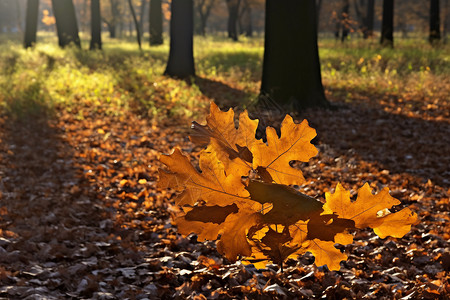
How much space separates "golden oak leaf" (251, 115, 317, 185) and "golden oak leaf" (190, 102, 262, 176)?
0.13 ft

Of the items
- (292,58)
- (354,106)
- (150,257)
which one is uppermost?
(292,58)

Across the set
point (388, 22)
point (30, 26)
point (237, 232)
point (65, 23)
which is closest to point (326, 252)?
point (237, 232)

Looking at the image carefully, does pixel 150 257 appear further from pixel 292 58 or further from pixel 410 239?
pixel 292 58

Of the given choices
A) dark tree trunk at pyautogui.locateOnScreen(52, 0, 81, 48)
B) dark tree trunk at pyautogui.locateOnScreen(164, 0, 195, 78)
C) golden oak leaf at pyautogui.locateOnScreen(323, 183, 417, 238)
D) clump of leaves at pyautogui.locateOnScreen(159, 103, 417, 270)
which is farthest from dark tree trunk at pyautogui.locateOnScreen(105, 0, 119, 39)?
golden oak leaf at pyautogui.locateOnScreen(323, 183, 417, 238)

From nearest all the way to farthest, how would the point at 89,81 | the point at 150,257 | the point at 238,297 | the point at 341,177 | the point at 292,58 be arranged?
1. the point at 238,297
2. the point at 150,257
3. the point at 341,177
4. the point at 292,58
5. the point at 89,81

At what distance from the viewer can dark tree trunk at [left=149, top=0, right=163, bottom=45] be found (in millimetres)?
25312

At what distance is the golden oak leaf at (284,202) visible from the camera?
58.0 inches

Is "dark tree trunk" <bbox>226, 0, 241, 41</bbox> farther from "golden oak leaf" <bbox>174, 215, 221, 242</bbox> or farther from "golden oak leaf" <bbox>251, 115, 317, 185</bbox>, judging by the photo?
"golden oak leaf" <bbox>174, 215, 221, 242</bbox>

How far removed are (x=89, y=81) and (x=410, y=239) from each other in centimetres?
1032

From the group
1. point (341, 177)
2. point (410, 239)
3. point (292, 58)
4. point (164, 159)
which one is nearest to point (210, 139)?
point (164, 159)

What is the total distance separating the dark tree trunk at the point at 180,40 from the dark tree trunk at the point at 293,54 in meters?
5.20

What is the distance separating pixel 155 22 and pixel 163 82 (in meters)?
14.6

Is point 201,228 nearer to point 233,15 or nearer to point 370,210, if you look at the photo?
point 370,210

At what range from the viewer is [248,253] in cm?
161
